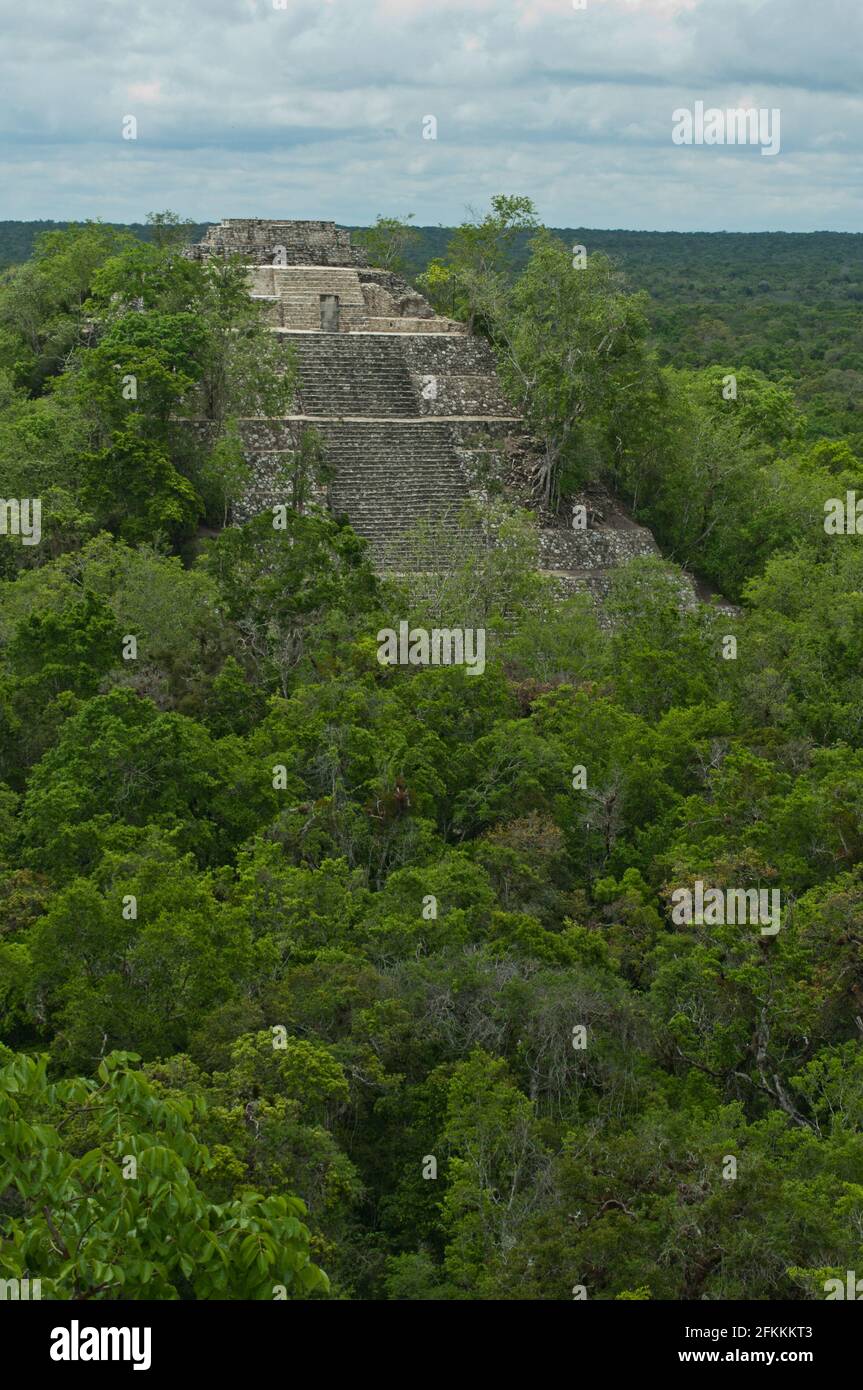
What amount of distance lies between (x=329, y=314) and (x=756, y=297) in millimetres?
85584

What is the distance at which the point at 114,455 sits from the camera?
72.0 ft

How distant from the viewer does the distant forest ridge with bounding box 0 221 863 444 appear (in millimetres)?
59781

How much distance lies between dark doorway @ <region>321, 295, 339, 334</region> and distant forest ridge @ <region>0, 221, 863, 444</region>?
4.85 metres

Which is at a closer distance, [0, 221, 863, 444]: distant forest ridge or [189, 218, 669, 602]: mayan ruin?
[189, 218, 669, 602]: mayan ruin

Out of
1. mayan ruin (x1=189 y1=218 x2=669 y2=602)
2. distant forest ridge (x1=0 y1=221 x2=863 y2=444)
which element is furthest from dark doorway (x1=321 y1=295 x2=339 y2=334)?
distant forest ridge (x1=0 y1=221 x2=863 y2=444)

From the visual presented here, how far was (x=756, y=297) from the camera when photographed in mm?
108062

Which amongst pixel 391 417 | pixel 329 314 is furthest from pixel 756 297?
A: pixel 391 417

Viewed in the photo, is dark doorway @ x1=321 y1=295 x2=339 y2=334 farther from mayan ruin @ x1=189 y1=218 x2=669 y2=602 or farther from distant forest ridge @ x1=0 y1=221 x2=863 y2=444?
distant forest ridge @ x1=0 y1=221 x2=863 y2=444

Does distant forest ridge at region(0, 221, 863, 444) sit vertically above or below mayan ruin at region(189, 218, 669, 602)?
above

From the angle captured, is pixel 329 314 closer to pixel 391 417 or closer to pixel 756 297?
→ pixel 391 417

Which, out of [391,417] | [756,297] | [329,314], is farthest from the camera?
[756,297]

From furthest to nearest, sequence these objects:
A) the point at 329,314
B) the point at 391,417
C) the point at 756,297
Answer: the point at 756,297, the point at 329,314, the point at 391,417

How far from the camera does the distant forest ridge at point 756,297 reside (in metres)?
59.8
